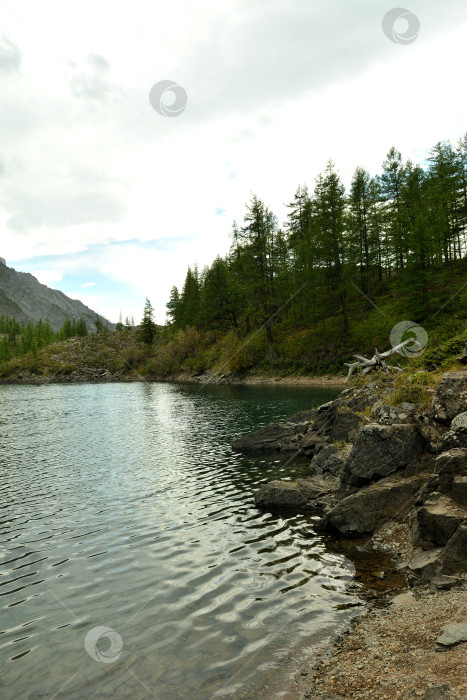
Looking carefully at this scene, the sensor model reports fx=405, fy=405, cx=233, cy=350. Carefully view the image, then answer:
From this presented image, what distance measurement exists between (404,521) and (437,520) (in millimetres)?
2391

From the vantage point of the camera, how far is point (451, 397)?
12.5 m

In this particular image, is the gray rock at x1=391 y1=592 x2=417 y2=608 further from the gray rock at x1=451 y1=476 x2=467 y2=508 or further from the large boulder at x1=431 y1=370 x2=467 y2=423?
the large boulder at x1=431 y1=370 x2=467 y2=423

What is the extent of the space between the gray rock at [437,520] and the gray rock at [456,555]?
2.00ft

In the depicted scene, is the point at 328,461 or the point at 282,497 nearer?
the point at 282,497

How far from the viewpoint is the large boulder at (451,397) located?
12.4 m

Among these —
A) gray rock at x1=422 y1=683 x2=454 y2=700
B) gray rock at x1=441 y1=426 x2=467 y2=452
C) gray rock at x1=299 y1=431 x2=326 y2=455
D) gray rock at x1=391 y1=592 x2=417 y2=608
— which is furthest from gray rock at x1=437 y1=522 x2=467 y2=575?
gray rock at x1=299 y1=431 x2=326 y2=455

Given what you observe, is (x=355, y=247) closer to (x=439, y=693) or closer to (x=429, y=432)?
(x=429, y=432)

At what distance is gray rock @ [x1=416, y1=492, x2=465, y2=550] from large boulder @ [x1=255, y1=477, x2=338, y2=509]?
5.32 metres

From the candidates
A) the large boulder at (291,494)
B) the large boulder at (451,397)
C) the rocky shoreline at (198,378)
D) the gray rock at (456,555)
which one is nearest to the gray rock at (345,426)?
the large boulder at (291,494)

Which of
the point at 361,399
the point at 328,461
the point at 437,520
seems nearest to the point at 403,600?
the point at 437,520

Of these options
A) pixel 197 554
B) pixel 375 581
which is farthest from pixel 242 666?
pixel 197 554

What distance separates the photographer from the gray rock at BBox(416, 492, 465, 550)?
900cm

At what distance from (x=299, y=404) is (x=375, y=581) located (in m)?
29.3

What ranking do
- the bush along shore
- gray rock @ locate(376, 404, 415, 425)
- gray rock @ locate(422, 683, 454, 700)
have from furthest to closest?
1. gray rock @ locate(376, 404, 415, 425)
2. the bush along shore
3. gray rock @ locate(422, 683, 454, 700)
